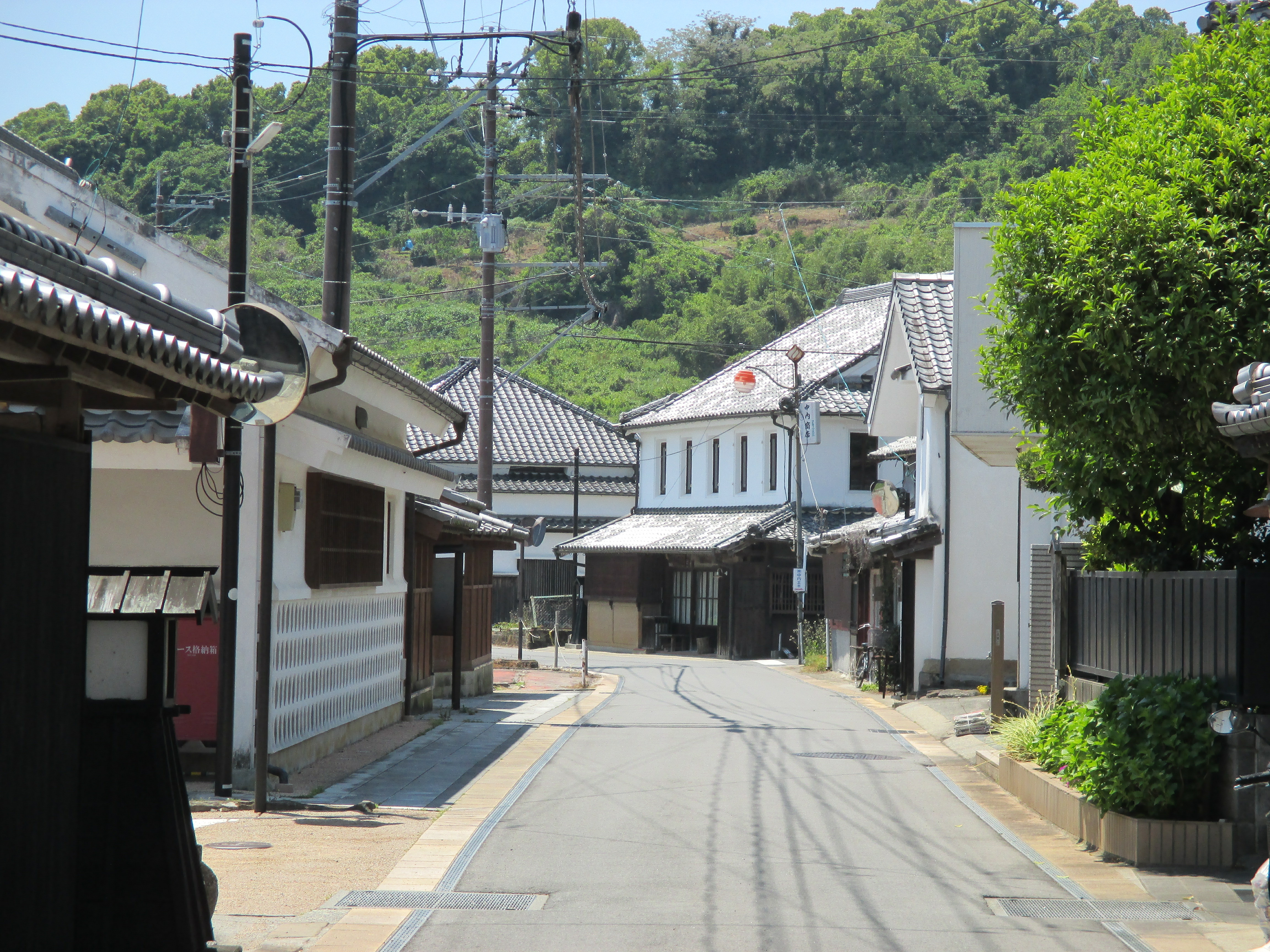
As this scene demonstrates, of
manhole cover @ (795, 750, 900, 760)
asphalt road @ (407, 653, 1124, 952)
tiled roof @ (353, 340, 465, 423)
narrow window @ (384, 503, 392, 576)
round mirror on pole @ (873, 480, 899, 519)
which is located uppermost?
tiled roof @ (353, 340, 465, 423)

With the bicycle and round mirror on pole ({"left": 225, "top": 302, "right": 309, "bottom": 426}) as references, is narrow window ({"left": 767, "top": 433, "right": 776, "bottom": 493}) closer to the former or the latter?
the bicycle

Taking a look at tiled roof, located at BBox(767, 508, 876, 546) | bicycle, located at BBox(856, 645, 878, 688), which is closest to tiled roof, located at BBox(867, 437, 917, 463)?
tiled roof, located at BBox(767, 508, 876, 546)

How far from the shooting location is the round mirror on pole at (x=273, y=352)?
24.8ft

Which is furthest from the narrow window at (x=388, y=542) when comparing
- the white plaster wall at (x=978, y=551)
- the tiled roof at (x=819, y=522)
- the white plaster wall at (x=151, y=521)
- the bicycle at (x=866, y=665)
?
the tiled roof at (x=819, y=522)

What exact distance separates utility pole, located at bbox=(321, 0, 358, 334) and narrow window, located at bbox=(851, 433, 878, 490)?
27.8m

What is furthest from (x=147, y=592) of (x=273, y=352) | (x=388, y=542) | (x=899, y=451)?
(x=899, y=451)

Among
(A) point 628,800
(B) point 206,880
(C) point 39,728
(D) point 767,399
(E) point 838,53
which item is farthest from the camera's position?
(E) point 838,53

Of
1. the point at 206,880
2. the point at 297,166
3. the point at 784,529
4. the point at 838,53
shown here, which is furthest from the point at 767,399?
the point at 838,53

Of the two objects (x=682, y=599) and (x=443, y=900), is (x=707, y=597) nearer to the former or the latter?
(x=682, y=599)

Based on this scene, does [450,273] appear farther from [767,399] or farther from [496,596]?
[767,399]

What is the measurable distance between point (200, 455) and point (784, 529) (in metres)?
29.8

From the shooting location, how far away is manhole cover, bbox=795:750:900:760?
16.3 metres

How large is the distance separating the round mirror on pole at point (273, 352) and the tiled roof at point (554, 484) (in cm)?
4063

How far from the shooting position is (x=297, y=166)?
1991 inches
